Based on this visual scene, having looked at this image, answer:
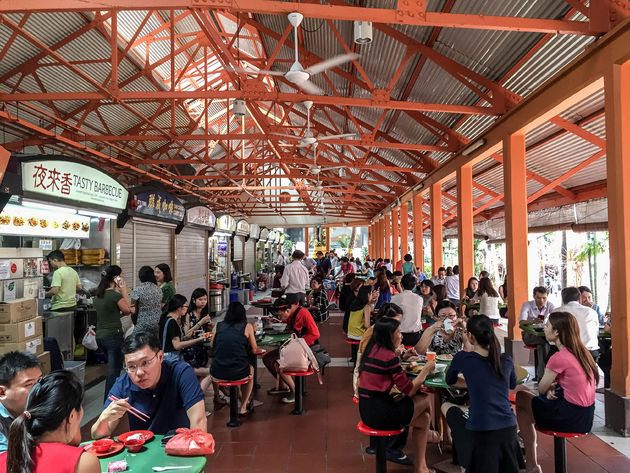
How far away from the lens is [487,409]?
280 centimetres

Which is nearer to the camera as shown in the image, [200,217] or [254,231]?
[200,217]

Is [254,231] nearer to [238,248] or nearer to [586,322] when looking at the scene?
[238,248]

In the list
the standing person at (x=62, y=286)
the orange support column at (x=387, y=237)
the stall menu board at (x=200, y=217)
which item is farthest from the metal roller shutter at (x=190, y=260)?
the orange support column at (x=387, y=237)

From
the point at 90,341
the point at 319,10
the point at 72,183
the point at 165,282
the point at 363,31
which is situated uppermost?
the point at 363,31

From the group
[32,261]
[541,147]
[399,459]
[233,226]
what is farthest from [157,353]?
[233,226]

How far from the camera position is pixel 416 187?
13.3m

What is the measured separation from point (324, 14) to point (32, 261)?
529cm

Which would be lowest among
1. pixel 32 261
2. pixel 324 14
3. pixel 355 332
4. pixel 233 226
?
pixel 355 332

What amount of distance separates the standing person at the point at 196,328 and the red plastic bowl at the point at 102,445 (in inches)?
108

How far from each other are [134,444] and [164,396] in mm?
355

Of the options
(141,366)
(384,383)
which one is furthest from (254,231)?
(141,366)

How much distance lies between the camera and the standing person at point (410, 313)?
5.88 metres

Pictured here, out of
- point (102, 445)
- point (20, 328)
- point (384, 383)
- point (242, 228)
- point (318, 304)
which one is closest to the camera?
point (102, 445)

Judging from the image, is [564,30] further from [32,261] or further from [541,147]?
[32,261]
